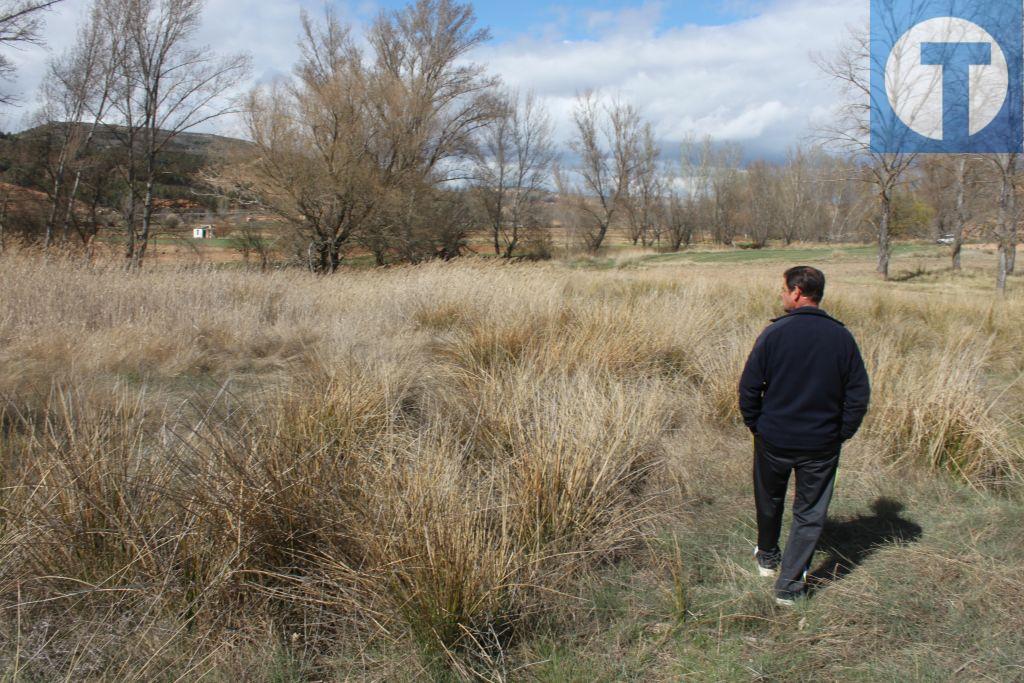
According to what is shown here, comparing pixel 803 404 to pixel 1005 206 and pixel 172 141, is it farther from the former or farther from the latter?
pixel 172 141

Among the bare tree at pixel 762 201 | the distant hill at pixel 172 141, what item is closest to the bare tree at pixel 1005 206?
the distant hill at pixel 172 141

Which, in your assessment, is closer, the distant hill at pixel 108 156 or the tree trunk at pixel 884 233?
the tree trunk at pixel 884 233

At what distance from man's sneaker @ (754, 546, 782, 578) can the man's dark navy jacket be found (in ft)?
1.83

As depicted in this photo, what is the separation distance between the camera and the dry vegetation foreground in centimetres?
227

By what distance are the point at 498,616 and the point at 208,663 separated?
1.04m

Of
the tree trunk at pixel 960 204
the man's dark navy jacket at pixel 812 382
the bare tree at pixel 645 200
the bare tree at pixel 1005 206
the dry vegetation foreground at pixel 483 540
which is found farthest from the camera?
the bare tree at pixel 645 200

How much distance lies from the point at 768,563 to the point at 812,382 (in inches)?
35.6

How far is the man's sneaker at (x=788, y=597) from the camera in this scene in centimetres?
268

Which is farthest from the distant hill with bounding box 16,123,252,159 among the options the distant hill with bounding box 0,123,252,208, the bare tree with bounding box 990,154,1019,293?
the bare tree with bounding box 990,154,1019,293

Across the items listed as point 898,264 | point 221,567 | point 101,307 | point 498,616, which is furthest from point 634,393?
point 898,264

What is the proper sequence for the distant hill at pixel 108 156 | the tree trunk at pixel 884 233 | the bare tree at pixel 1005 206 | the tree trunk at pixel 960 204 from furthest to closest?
the distant hill at pixel 108 156, the tree trunk at pixel 960 204, the tree trunk at pixel 884 233, the bare tree at pixel 1005 206

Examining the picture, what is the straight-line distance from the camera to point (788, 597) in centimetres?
272

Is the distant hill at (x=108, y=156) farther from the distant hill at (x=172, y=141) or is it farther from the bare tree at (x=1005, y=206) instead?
the bare tree at (x=1005, y=206)

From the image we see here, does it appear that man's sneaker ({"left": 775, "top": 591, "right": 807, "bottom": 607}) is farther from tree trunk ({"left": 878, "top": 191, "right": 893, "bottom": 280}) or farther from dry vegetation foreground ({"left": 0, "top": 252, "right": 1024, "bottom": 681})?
tree trunk ({"left": 878, "top": 191, "right": 893, "bottom": 280})
